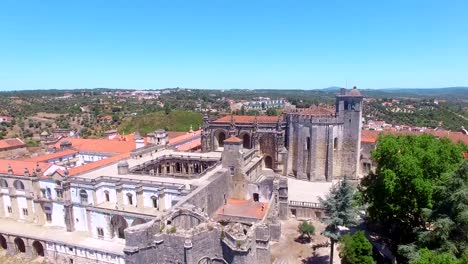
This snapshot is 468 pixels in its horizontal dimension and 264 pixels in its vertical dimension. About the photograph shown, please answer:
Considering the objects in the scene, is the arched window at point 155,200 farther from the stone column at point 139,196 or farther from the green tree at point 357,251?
the green tree at point 357,251

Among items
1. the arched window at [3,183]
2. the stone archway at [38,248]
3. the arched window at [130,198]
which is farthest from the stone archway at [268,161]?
the arched window at [3,183]

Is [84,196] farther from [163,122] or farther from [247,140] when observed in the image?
[163,122]

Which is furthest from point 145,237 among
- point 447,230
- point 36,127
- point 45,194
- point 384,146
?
point 36,127

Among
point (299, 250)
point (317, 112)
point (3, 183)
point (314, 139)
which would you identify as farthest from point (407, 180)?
point (3, 183)

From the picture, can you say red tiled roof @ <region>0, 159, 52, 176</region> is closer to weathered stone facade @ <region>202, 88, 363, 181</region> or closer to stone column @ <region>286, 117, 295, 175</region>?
weathered stone facade @ <region>202, 88, 363, 181</region>

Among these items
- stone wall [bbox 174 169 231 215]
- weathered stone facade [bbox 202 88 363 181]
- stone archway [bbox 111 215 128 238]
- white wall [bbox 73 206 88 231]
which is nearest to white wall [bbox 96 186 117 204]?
white wall [bbox 73 206 88 231]

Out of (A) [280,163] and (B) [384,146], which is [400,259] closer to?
(B) [384,146]
